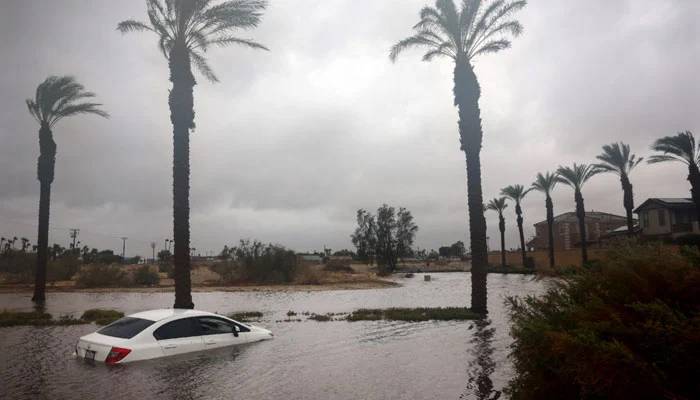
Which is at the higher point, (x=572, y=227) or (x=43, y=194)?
(x=572, y=227)

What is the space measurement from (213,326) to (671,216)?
2209 inches

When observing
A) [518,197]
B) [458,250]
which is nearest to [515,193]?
[518,197]

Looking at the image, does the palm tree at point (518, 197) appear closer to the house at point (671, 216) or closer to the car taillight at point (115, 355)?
the house at point (671, 216)

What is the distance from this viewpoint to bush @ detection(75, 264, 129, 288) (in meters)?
46.9

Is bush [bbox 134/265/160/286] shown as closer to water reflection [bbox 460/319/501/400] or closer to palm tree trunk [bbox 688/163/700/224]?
water reflection [bbox 460/319/501/400]

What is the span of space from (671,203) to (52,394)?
60227 mm

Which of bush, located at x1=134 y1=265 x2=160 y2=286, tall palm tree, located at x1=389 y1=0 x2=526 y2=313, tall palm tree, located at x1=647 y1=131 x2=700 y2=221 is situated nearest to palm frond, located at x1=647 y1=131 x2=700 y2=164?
tall palm tree, located at x1=647 y1=131 x2=700 y2=221

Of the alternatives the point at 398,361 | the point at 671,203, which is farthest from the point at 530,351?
the point at 671,203

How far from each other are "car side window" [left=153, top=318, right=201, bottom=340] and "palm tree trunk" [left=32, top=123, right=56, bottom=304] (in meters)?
22.2

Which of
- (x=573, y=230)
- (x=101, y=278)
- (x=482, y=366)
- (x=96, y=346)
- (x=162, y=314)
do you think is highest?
(x=573, y=230)

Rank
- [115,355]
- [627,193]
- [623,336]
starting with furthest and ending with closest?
[627,193] < [115,355] < [623,336]

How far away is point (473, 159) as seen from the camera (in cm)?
2292

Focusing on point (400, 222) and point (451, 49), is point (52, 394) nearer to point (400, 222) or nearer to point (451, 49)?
point (451, 49)

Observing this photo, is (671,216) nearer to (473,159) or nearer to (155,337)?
(473,159)
